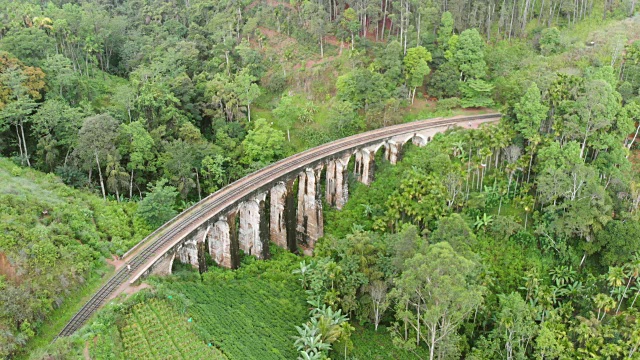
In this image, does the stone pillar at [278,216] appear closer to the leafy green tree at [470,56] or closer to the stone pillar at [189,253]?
the stone pillar at [189,253]

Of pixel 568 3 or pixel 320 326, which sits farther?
pixel 568 3

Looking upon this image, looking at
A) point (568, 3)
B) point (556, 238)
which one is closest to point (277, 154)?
point (556, 238)

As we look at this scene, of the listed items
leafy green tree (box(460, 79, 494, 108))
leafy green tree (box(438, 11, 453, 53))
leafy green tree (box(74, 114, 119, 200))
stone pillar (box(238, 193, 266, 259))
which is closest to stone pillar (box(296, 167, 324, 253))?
stone pillar (box(238, 193, 266, 259))

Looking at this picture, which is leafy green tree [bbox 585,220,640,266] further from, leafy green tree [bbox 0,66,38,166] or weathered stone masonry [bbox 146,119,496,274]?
leafy green tree [bbox 0,66,38,166]

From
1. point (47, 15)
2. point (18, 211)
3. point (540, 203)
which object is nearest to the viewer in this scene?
point (18, 211)

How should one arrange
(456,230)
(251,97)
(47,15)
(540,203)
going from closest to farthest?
1. (456,230)
2. (540,203)
3. (251,97)
4. (47,15)

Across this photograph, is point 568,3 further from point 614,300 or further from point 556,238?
point 614,300

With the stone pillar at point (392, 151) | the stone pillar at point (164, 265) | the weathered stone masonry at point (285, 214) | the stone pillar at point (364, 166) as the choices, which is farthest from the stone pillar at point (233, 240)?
the stone pillar at point (392, 151)
